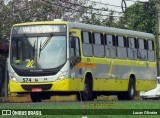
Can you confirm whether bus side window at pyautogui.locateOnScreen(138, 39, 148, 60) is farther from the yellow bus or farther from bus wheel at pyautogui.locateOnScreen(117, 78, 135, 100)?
the yellow bus

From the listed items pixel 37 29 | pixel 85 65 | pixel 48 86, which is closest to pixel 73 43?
pixel 85 65

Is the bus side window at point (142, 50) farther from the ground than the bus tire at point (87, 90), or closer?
farther from the ground

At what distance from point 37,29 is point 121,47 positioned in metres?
5.88

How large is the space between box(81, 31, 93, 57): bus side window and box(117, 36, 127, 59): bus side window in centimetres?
322

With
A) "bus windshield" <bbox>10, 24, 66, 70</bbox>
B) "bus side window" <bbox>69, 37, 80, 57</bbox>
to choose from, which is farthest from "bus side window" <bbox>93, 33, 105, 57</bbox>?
"bus windshield" <bbox>10, 24, 66, 70</bbox>

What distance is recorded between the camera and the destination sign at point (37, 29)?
3152 cm

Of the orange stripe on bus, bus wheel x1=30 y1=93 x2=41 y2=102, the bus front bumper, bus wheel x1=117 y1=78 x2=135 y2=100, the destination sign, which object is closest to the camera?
the bus front bumper

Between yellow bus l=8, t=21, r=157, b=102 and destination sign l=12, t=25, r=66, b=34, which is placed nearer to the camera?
yellow bus l=8, t=21, r=157, b=102

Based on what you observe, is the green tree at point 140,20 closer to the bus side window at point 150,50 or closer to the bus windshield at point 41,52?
the bus side window at point 150,50

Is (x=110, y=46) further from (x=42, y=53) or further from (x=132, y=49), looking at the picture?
(x=42, y=53)

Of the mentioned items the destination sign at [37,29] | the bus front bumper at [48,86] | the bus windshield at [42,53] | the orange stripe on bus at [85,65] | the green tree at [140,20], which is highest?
the green tree at [140,20]

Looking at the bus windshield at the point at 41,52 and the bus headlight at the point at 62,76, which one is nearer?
the bus windshield at the point at 41,52

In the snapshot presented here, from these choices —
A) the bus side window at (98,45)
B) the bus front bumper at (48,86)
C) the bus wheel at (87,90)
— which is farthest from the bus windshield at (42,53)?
the bus side window at (98,45)

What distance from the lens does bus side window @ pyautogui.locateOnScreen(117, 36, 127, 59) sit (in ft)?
118
